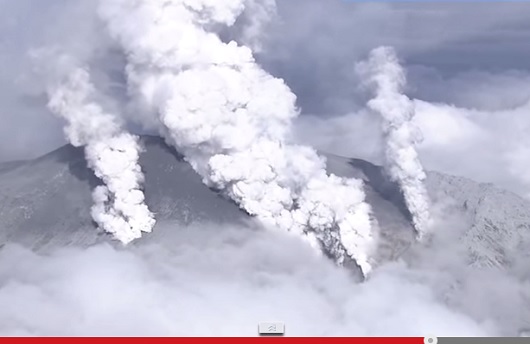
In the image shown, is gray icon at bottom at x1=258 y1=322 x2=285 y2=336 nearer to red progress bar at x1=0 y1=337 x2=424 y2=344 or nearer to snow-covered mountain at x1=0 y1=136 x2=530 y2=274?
red progress bar at x1=0 y1=337 x2=424 y2=344

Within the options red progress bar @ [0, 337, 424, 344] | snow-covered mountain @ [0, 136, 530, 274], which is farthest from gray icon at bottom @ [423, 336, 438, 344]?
snow-covered mountain @ [0, 136, 530, 274]

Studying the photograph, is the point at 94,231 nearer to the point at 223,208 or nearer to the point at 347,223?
the point at 223,208

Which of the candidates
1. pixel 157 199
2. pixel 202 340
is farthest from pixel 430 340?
pixel 157 199

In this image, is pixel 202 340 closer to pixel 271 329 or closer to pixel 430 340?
pixel 271 329

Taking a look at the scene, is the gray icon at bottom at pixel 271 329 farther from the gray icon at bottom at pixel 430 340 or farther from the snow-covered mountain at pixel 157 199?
the snow-covered mountain at pixel 157 199

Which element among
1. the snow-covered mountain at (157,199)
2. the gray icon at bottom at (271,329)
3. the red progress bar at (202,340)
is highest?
the snow-covered mountain at (157,199)

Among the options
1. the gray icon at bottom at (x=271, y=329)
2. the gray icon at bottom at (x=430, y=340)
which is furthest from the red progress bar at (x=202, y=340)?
the gray icon at bottom at (x=430, y=340)

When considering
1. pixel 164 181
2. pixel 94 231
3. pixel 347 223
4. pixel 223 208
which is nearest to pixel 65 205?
pixel 94 231

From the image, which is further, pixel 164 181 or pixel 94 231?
pixel 164 181
